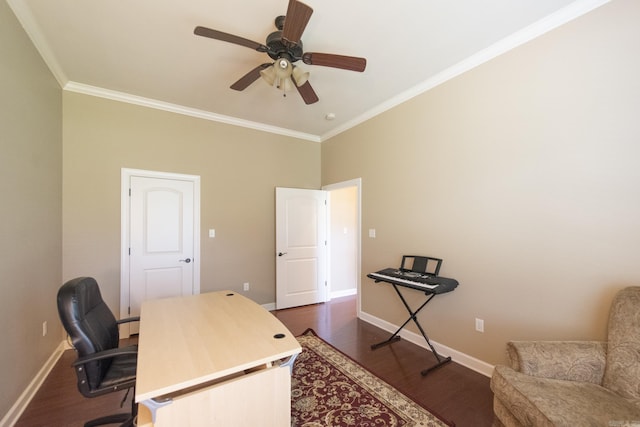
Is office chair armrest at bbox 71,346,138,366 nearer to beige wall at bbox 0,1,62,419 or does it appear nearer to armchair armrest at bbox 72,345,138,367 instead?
armchair armrest at bbox 72,345,138,367

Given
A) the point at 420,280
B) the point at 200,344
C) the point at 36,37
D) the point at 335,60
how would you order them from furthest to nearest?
1. the point at 420,280
2. the point at 36,37
3. the point at 335,60
4. the point at 200,344

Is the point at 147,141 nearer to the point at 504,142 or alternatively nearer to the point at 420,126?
the point at 420,126

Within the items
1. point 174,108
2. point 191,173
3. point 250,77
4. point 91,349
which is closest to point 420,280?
point 250,77

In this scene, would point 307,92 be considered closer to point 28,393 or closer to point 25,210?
point 25,210

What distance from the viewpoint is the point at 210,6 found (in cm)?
191

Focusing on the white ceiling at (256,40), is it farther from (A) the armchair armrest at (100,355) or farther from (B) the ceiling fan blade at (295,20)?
(A) the armchair armrest at (100,355)

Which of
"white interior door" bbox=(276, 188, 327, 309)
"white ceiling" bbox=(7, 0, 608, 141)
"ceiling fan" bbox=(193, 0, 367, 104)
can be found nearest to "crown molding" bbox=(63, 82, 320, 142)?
"white ceiling" bbox=(7, 0, 608, 141)

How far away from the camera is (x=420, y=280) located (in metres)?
2.58

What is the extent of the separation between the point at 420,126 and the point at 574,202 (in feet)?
5.10

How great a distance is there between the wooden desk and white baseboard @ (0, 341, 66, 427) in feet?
3.76

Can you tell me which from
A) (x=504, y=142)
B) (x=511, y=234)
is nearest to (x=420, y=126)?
(x=504, y=142)

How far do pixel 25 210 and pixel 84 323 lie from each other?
1292 mm

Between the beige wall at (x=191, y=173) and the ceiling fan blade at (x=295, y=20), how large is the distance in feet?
7.96

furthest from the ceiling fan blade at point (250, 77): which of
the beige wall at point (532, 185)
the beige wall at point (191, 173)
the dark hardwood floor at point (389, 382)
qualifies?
the dark hardwood floor at point (389, 382)
